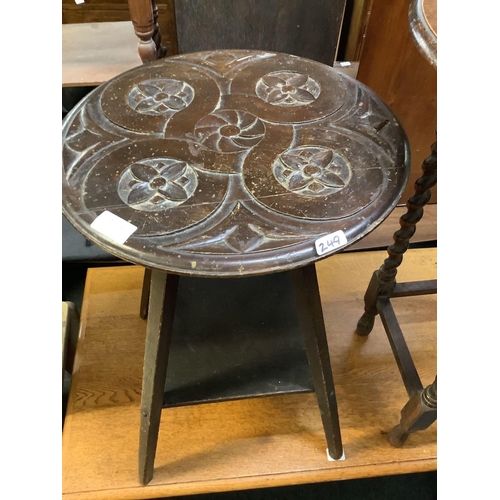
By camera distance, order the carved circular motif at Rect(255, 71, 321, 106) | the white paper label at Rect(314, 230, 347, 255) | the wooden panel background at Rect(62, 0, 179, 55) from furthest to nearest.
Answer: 1. the wooden panel background at Rect(62, 0, 179, 55)
2. the carved circular motif at Rect(255, 71, 321, 106)
3. the white paper label at Rect(314, 230, 347, 255)

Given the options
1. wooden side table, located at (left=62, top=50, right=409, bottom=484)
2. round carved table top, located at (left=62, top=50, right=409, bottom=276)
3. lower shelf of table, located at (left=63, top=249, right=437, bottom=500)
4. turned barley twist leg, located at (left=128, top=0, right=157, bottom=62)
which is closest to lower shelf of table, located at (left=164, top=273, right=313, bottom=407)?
wooden side table, located at (left=62, top=50, right=409, bottom=484)

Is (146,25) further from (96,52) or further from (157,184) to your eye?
(157,184)

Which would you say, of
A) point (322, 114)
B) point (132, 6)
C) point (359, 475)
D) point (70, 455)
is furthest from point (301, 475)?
point (132, 6)

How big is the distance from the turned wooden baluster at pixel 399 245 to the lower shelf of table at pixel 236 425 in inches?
3.5

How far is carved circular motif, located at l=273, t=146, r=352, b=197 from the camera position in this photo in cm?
70

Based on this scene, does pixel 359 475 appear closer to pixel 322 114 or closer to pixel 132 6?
pixel 322 114

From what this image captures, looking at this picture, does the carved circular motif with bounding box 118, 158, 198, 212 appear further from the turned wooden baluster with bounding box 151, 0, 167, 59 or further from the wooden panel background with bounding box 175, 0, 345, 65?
the wooden panel background with bounding box 175, 0, 345, 65

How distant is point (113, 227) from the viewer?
2.12 feet

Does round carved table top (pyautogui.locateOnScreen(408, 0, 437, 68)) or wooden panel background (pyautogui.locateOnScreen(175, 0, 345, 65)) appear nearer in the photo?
round carved table top (pyautogui.locateOnScreen(408, 0, 437, 68))

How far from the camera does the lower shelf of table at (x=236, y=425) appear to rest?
103 centimetres

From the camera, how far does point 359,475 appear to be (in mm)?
1040

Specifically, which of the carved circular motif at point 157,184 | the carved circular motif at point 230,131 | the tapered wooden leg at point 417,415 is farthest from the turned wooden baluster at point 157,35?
the tapered wooden leg at point 417,415

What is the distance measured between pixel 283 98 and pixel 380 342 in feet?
2.35

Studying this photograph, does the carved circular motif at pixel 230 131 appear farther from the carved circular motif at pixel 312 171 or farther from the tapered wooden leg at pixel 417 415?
the tapered wooden leg at pixel 417 415
